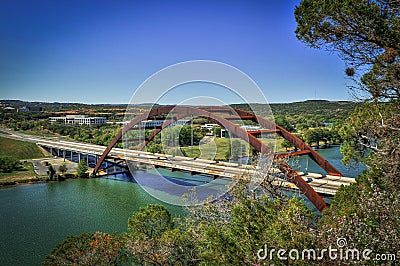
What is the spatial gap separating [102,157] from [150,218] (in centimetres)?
1836

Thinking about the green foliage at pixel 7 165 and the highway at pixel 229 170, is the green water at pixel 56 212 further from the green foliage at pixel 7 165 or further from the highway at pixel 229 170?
the green foliage at pixel 7 165

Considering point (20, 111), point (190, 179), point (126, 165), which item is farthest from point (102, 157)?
point (20, 111)

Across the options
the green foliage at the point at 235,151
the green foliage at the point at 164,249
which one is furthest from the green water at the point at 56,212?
the green foliage at the point at 235,151

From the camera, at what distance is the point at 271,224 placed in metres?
4.71

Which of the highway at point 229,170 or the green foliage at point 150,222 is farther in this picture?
the highway at point 229,170

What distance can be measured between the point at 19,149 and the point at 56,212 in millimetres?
20691

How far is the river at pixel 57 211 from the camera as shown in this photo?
1227cm

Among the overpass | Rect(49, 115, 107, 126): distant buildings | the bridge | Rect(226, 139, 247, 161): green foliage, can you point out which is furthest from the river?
Rect(49, 115, 107, 126): distant buildings

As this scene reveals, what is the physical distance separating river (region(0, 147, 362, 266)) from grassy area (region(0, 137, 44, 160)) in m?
11.6

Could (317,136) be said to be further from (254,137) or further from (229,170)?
(254,137)

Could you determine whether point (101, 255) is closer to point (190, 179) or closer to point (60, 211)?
point (60, 211)

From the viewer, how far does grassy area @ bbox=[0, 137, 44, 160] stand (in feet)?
107

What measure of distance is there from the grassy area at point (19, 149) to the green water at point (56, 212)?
1163 cm

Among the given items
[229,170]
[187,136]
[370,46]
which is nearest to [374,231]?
[370,46]
